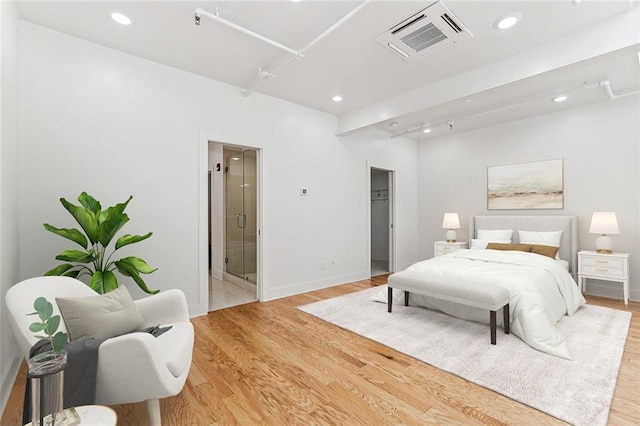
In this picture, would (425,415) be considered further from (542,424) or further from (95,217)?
(95,217)

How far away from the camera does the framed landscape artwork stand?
15.4ft

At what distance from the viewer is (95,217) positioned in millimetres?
2436

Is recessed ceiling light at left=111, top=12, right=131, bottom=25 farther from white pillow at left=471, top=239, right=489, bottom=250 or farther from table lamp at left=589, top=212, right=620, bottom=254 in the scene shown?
table lamp at left=589, top=212, right=620, bottom=254

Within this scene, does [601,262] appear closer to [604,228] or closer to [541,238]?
[604,228]

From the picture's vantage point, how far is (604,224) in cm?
395

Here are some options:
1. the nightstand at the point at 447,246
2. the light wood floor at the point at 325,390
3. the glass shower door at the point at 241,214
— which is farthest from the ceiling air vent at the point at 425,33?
the nightstand at the point at 447,246

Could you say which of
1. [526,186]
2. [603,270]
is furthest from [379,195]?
[603,270]

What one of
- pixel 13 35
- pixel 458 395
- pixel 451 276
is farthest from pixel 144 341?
pixel 451 276

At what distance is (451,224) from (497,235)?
80 centimetres

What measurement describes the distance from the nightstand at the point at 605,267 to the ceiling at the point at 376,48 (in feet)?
7.02

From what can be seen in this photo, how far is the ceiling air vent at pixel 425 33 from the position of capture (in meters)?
2.48

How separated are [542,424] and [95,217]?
11.1 feet

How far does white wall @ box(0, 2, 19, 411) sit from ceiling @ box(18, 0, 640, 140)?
1.69 feet

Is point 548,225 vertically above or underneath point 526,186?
underneath
